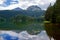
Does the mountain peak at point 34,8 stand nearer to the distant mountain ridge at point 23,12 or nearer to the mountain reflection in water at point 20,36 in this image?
the distant mountain ridge at point 23,12

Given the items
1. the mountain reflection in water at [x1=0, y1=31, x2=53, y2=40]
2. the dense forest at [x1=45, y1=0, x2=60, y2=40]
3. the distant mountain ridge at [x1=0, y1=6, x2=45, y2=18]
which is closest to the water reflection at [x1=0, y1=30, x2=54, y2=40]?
the mountain reflection in water at [x1=0, y1=31, x2=53, y2=40]

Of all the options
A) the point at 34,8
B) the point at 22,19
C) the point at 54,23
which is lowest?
the point at 54,23

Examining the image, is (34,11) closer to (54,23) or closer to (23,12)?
(23,12)

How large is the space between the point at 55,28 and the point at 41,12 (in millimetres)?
481

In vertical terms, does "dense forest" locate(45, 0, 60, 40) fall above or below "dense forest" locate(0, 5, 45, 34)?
below

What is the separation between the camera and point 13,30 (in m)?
1.99

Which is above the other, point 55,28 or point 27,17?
point 27,17

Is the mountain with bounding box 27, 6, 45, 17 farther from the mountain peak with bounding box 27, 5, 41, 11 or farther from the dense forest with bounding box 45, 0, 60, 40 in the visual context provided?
the dense forest with bounding box 45, 0, 60, 40

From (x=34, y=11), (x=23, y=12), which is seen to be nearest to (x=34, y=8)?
(x=34, y=11)

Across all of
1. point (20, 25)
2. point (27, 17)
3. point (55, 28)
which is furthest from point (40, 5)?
point (55, 28)

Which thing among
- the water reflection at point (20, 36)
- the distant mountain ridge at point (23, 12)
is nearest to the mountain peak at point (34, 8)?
the distant mountain ridge at point (23, 12)

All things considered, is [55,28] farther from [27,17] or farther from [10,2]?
[10,2]

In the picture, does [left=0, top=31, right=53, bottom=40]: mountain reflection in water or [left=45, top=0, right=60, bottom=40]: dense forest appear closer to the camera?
[left=45, top=0, right=60, bottom=40]: dense forest

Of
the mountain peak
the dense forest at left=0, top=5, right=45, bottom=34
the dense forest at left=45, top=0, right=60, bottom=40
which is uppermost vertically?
the mountain peak
